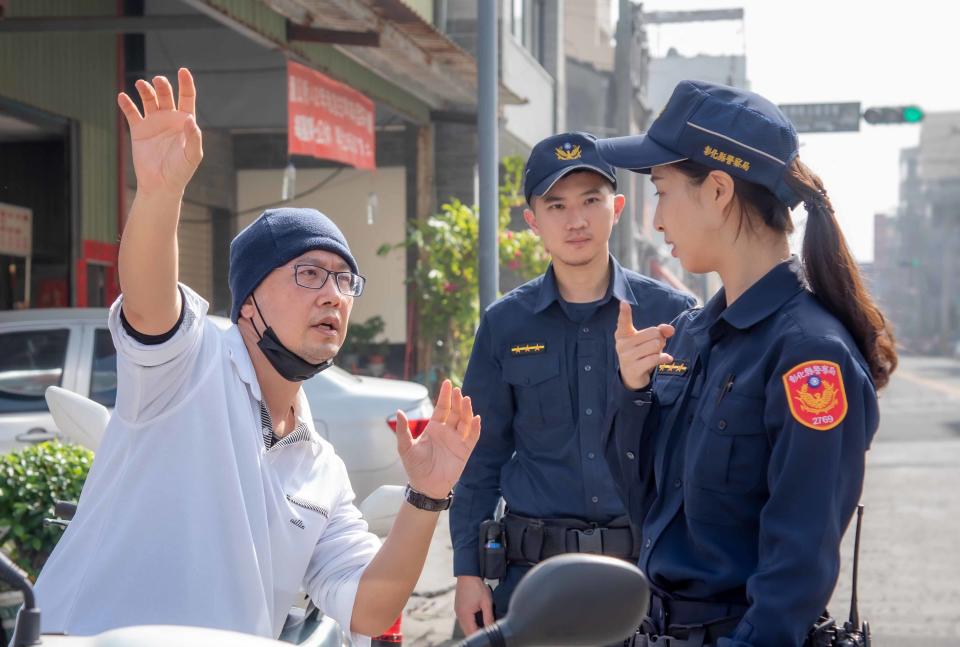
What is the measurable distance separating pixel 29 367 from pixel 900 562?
6219 millimetres

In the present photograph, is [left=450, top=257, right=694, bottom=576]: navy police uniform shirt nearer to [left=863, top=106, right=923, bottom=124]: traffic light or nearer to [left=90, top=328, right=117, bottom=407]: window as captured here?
[left=90, top=328, right=117, bottom=407]: window

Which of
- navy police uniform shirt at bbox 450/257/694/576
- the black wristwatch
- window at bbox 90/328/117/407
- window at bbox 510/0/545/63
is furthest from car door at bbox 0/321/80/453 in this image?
window at bbox 510/0/545/63

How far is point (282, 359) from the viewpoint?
2789 millimetres

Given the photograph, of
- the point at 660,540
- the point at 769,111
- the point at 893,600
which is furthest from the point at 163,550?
the point at 893,600

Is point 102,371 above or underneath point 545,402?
underneath

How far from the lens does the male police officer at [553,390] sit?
Answer: 3975mm

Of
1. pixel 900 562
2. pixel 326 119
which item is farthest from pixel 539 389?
pixel 326 119

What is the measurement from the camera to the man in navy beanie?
7.86ft

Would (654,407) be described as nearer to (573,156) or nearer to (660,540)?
(660,540)

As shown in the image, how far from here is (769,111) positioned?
8.66ft

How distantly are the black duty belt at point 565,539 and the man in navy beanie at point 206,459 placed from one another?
121 cm

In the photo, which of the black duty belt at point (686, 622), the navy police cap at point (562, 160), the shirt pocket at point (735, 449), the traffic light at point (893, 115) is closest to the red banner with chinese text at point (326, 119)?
the navy police cap at point (562, 160)

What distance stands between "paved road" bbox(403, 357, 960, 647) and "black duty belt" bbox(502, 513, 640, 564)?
234 cm

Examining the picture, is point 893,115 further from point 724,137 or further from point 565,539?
point 724,137
